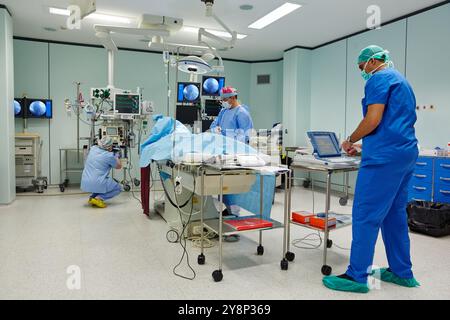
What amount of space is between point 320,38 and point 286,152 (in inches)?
85.4

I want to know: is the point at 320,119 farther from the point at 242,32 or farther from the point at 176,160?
the point at 176,160

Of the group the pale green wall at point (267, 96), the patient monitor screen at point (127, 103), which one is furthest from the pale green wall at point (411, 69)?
the patient monitor screen at point (127, 103)

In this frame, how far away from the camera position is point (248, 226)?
2621mm

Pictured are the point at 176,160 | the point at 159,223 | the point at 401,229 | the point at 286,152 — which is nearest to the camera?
the point at 401,229

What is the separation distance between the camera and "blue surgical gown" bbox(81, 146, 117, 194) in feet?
15.9

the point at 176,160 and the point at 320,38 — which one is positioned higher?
the point at 320,38

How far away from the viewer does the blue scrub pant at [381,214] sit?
2.24 metres

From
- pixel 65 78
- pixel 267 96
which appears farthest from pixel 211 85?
pixel 65 78

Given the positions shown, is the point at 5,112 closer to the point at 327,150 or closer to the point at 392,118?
the point at 327,150

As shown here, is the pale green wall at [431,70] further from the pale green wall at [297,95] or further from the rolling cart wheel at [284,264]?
the rolling cart wheel at [284,264]

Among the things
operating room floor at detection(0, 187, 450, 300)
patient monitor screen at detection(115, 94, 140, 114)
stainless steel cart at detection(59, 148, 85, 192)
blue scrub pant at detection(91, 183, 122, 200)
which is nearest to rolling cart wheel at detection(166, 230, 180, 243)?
operating room floor at detection(0, 187, 450, 300)

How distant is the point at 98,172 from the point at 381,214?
379 centimetres

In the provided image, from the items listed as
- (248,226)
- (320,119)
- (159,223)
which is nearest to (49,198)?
(159,223)
